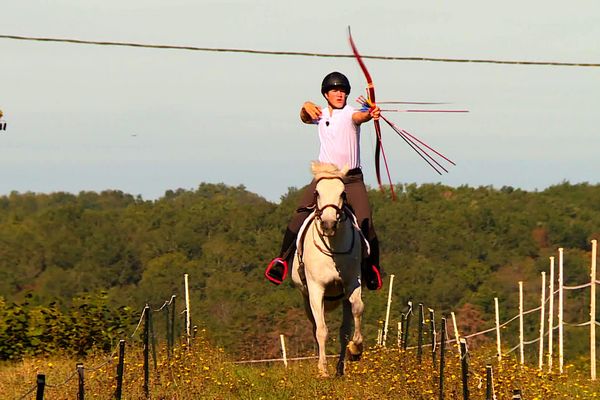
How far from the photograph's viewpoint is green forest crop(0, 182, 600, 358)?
7825 centimetres

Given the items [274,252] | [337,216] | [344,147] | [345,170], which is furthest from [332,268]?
[274,252]

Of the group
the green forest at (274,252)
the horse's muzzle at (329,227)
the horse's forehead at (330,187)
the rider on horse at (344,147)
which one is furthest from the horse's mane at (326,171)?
the green forest at (274,252)

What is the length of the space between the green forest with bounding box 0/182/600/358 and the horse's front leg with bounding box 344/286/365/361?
150ft

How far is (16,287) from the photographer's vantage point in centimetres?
9775

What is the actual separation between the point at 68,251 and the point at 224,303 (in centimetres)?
2919

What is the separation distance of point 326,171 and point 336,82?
1.66m

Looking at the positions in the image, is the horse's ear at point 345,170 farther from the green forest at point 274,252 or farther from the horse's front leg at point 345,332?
the green forest at point 274,252

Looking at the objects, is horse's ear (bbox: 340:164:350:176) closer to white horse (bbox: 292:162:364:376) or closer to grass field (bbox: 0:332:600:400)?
white horse (bbox: 292:162:364:376)

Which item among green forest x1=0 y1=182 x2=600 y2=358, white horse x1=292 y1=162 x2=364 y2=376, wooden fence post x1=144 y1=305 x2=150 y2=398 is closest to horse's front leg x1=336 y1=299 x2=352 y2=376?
white horse x1=292 y1=162 x2=364 y2=376

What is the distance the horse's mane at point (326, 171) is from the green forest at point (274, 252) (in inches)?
1835

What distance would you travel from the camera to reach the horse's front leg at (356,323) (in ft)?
52.4

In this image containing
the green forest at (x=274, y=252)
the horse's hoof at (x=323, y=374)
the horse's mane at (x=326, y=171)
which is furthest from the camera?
the green forest at (x=274, y=252)

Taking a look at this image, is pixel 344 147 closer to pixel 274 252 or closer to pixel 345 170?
pixel 345 170

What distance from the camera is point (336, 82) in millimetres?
16406
